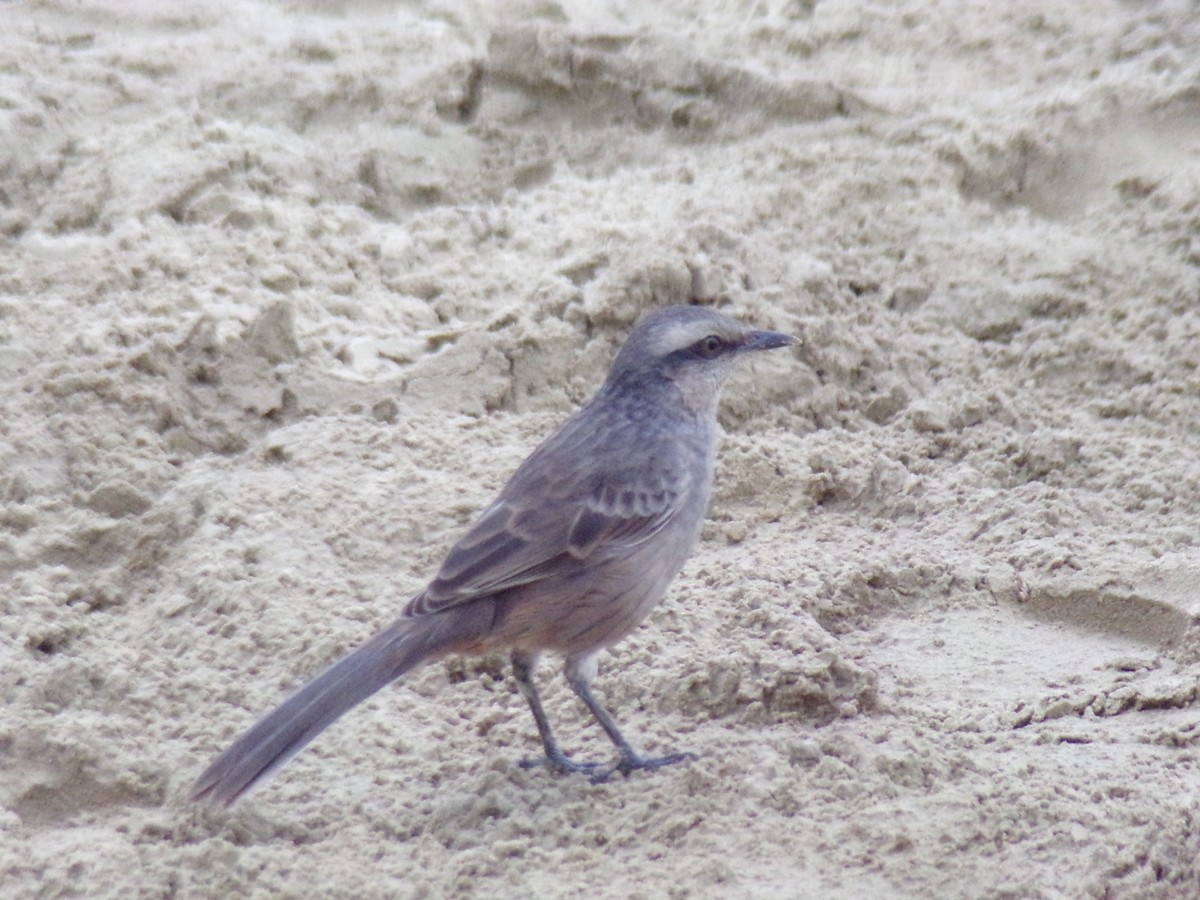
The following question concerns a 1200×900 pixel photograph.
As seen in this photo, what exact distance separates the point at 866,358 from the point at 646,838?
2.86 m

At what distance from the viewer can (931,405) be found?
6.32 meters

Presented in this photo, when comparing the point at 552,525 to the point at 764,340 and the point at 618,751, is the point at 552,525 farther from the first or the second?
the point at 764,340

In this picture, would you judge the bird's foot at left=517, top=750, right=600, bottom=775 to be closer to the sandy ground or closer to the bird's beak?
the sandy ground

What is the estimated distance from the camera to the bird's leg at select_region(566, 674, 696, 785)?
4586 mm

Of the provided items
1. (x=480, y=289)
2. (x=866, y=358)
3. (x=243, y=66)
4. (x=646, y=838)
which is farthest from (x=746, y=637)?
(x=243, y=66)

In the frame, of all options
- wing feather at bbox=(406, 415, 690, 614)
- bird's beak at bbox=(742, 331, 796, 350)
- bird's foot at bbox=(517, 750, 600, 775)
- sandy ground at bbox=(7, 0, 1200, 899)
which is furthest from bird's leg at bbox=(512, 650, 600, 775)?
bird's beak at bbox=(742, 331, 796, 350)

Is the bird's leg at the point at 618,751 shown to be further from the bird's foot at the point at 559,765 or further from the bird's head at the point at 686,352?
the bird's head at the point at 686,352

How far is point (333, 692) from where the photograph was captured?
4434 millimetres

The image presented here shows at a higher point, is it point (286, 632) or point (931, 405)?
point (931, 405)

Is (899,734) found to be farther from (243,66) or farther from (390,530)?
(243,66)

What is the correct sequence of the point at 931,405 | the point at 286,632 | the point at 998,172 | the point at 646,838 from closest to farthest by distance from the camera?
the point at 646,838 → the point at 286,632 → the point at 931,405 → the point at 998,172

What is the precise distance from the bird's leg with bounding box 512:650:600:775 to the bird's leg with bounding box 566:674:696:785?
0.07 m

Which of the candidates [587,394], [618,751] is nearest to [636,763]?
[618,751]

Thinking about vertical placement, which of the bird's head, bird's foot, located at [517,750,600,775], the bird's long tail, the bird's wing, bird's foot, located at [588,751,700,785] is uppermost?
the bird's head
